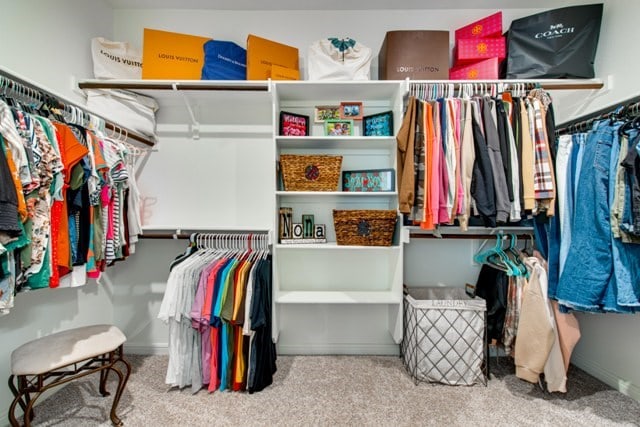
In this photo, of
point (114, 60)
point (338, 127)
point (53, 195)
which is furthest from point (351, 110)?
point (53, 195)

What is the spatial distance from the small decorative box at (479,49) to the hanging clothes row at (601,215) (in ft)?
2.36

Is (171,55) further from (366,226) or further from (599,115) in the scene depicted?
(599,115)

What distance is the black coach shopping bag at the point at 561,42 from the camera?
1.73 m

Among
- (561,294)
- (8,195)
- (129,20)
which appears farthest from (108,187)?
(561,294)

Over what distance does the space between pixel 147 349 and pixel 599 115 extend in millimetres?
3209

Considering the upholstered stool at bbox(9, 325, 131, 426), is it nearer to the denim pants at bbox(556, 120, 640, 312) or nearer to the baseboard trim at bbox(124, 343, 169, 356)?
the baseboard trim at bbox(124, 343, 169, 356)

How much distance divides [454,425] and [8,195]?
2125 mm

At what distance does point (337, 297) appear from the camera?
1.98 meters

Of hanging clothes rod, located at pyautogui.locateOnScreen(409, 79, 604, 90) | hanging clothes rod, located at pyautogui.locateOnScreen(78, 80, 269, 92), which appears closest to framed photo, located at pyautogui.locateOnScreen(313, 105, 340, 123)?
hanging clothes rod, located at pyautogui.locateOnScreen(78, 80, 269, 92)

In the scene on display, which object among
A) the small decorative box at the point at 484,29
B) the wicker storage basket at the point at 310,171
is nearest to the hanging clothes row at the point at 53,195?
the wicker storage basket at the point at 310,171

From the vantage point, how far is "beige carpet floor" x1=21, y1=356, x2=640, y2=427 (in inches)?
58.1

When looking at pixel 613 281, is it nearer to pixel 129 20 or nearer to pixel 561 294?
pixel 561 294

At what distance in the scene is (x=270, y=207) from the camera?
2162 mm

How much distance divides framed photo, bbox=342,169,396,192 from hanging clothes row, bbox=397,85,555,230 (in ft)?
1.13
